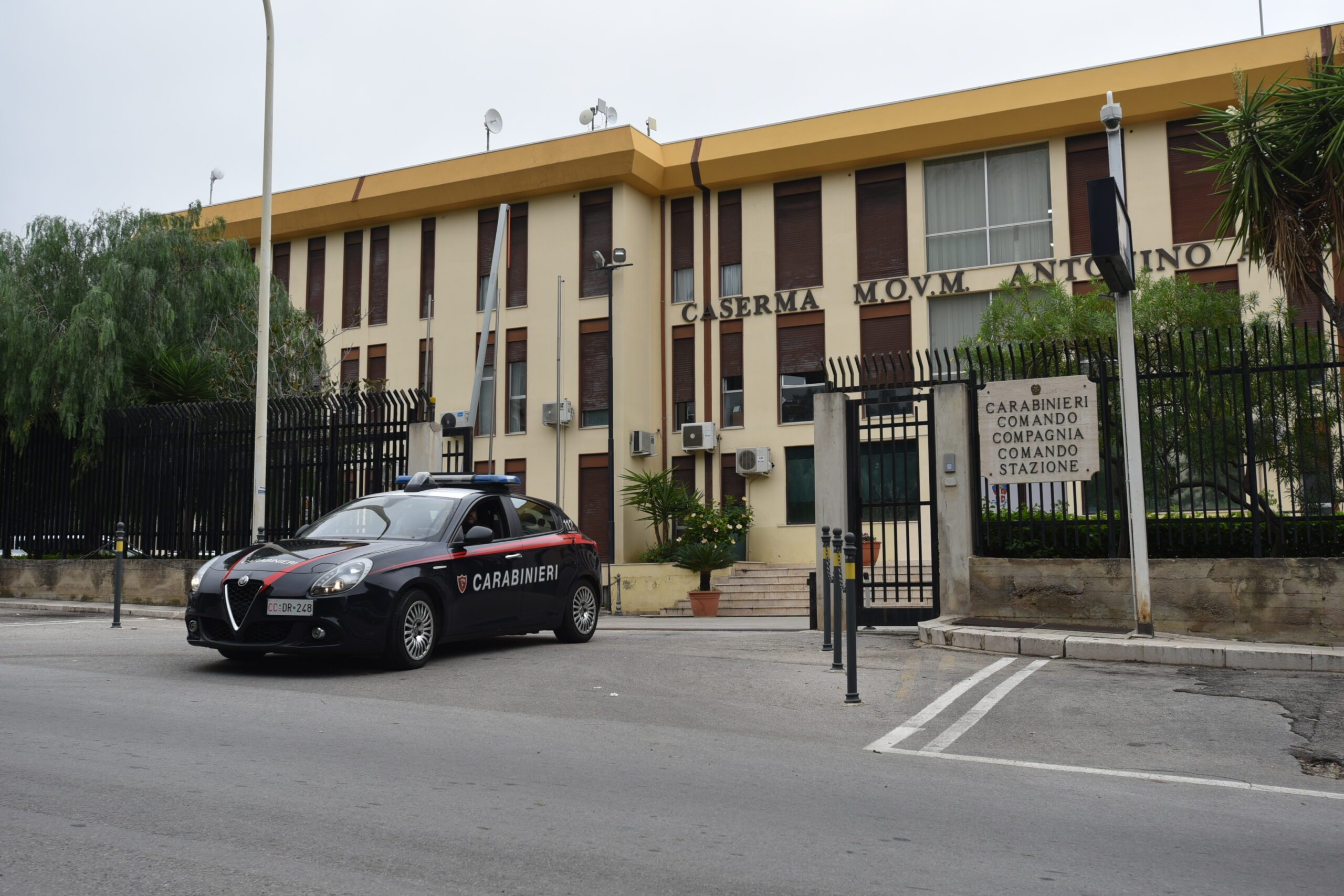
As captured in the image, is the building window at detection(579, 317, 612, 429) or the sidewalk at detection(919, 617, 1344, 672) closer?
the sidewalk at detection(919, 617, 1344, 672)

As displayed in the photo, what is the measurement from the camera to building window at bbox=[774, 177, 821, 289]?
29.2 m

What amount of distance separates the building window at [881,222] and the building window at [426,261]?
1211cm

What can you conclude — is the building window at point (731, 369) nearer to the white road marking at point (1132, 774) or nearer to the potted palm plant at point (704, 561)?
the potted palm plant at point (704, 561)

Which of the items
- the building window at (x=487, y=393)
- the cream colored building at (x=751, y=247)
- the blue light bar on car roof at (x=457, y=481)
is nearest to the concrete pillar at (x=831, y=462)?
the blue light bar on car roof at (x=457, y=481)

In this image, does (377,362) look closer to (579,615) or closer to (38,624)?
(38,624)

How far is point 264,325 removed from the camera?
17.4 metres

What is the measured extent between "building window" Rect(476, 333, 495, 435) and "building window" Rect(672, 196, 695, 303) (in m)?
5.28

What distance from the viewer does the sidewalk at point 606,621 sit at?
15672 millimetres

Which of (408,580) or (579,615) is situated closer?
(408,580)

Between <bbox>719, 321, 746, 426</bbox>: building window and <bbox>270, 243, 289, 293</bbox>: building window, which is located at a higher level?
<bbox>270, 243, 289, 293</bbox>: building window

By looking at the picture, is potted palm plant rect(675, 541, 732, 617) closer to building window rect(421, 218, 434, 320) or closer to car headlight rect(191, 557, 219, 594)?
building window rect(421, 218, 434, 320)

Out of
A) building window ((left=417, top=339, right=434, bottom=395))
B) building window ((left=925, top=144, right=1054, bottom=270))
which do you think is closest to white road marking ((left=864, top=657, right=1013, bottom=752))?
building window ((left=925, top=144, right=1054, bottom=270))

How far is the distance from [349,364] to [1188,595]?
2701 centimetres

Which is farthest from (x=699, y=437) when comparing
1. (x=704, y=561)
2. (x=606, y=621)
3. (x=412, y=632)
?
(x=412, y=632)
